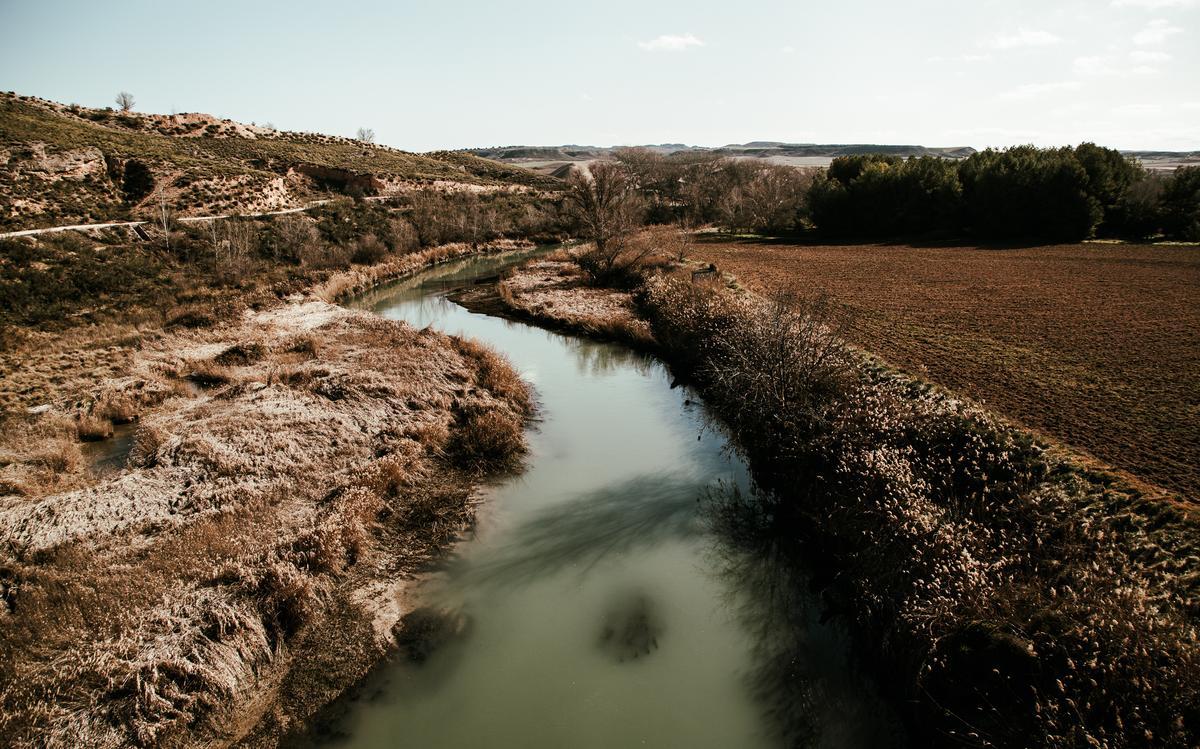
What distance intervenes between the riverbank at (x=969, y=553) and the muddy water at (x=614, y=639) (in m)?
0.89

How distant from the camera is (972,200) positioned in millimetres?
38500

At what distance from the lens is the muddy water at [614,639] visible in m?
6.56

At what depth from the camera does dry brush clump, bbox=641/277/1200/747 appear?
5.14 metres

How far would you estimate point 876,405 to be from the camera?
10.2 metres

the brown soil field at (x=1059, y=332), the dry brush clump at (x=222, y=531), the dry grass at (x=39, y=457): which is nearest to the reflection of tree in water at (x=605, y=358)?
the dry brush clump at (x=222, y=531)

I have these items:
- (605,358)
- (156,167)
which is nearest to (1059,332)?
(605,358)

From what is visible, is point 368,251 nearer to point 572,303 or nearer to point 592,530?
point 572,303

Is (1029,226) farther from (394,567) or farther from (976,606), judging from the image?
(394,567)

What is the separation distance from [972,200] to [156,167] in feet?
182

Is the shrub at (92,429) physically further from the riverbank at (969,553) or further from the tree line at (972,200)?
the tree line at (972,200)

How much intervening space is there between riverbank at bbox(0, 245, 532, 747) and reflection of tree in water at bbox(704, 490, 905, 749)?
5.04 metres

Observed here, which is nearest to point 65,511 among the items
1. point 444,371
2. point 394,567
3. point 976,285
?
point 394,567

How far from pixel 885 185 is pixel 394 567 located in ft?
151

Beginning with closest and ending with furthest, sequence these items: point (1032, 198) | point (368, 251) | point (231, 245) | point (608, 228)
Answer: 1. point (231, 245)
2. point (608, 228)
3. point (368, 251)
4. point (1032, 198)
